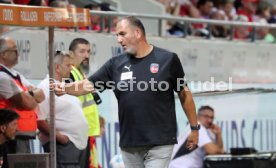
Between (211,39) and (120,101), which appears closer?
(120,101)

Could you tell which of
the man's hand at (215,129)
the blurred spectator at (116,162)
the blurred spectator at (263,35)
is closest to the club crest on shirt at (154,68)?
the blurred spectator at (116,162)

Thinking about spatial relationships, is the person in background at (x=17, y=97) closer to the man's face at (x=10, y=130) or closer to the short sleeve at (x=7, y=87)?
the short sleeve at (x=7, y=87)

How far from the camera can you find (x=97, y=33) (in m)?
13.0

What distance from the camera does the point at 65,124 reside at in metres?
10.6

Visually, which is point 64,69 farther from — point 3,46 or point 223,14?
point 223,14

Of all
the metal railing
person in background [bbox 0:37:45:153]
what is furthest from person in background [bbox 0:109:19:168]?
the metal railing

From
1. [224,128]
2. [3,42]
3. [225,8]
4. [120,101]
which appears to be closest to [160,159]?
[120,101]

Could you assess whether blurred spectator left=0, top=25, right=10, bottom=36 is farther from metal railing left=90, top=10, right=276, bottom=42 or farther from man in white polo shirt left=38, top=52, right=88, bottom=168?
metal railing left=90, top=10, right=276, bottom=42

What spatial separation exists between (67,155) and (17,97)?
1046 mm

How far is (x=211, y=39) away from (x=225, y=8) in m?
4.57

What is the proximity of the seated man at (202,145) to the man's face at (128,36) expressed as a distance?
400cm

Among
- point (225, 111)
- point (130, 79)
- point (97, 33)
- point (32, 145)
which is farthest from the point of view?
point (225, 111)

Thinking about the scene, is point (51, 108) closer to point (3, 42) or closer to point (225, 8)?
point (3, 42)

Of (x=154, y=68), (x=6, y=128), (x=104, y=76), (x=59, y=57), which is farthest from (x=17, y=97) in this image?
(x=154, y=68)
